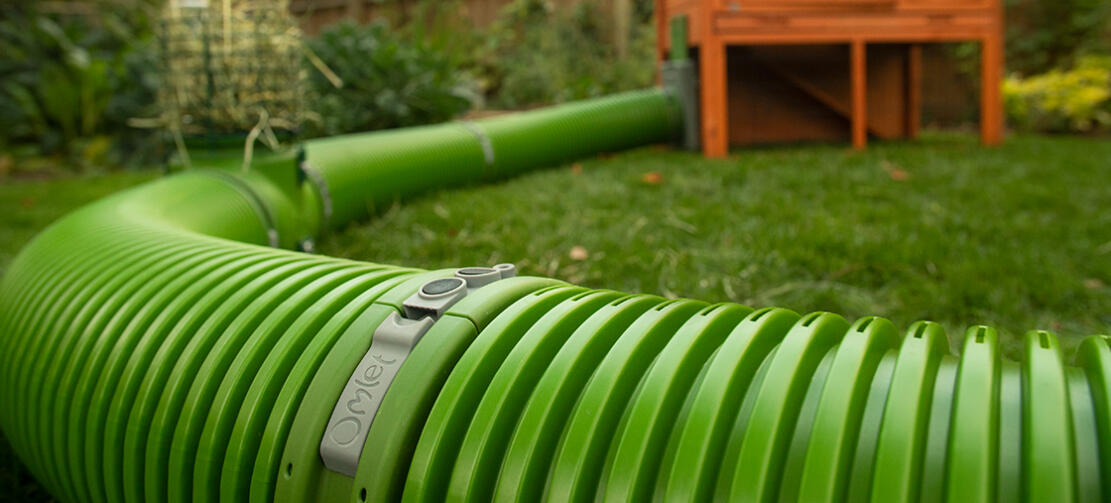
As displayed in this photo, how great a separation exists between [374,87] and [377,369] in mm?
5764

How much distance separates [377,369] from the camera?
108 cm

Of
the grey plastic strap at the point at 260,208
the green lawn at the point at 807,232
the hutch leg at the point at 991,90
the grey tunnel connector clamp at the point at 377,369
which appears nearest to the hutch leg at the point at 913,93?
the hutch leg at the point at 991,90

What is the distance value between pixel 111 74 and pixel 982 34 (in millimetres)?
7183

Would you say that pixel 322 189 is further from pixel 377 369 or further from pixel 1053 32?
pixel 1053 32

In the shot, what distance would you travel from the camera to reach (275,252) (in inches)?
66.7

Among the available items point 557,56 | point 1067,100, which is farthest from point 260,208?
point 557,56

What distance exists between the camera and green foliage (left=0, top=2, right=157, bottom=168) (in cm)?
732

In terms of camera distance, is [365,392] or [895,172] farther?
[895,172]

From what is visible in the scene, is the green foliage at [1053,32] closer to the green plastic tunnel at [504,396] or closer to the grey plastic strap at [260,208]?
the grey plastic strap at [260,208]

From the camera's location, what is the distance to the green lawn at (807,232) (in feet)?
8.57

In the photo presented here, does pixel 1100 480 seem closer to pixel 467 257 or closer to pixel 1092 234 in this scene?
pixel 467 257

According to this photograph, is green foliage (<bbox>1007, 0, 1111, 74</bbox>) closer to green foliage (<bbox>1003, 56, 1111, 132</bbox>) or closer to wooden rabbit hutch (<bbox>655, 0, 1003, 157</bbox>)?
green foliage (<bbox>1003, 56, 1111, 132</bbox>)

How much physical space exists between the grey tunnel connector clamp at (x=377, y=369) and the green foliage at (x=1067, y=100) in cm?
Answer: 750

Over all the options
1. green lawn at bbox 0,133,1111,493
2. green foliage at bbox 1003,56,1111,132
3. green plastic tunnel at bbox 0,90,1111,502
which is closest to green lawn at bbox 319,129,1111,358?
green lawn at bbox 0,133,1111,493
